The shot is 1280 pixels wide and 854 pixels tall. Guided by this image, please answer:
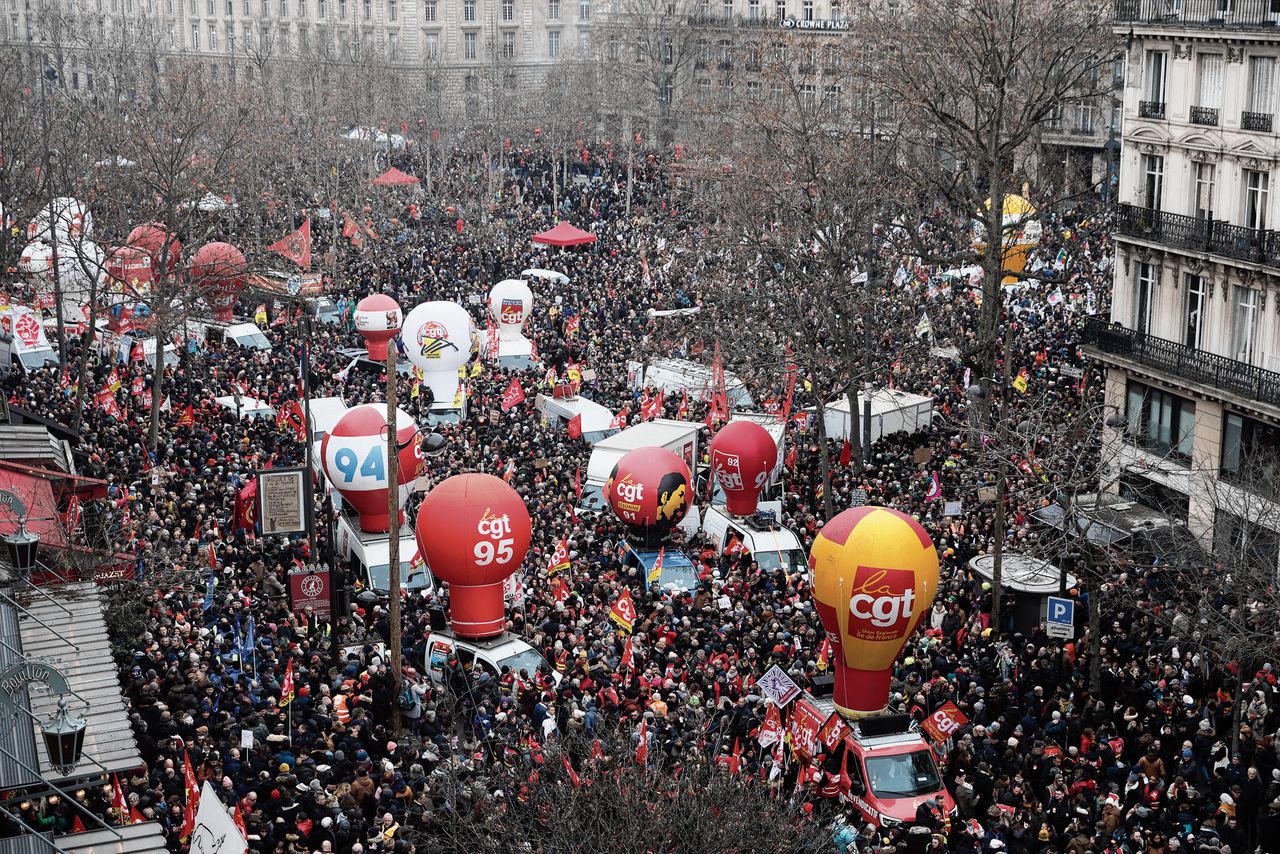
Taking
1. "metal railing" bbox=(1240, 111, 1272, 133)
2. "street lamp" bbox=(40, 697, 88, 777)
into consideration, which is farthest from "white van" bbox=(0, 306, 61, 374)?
"metal railing" bbox=(1240, 111, 1272, 133)

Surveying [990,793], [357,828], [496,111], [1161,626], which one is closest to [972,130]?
[1161,626]

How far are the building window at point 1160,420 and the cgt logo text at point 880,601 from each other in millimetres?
13579

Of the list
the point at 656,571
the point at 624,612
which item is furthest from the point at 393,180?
the point at 624,612

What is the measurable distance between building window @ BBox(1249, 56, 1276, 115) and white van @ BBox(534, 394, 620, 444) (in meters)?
16.3

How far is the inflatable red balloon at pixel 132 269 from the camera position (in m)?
44.1

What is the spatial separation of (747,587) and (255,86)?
69393mm

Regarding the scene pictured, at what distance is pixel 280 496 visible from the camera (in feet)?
97.4

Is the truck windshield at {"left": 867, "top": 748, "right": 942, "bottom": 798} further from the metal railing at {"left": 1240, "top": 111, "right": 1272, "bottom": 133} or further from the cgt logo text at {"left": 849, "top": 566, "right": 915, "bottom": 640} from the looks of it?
the metal railing at {"left": 1240, "top": 111, "right": 1272, "bottom": 133}

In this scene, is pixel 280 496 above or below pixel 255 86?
below

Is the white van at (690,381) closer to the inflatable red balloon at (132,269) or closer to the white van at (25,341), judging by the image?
the inflatable red balloon at (132,269)

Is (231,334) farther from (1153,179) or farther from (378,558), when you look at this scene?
(1153,179)

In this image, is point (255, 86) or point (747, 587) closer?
point (747, 587)

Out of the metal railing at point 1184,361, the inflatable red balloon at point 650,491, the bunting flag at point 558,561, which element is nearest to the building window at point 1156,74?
the metal railing at point 1184,361

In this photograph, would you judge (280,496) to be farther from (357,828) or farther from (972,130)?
(972,130)
